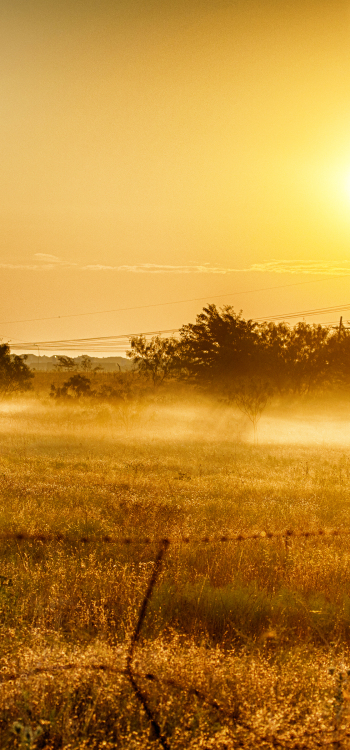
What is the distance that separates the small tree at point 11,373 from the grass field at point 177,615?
2680cm

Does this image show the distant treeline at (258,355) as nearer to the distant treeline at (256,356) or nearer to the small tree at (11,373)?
the distant treeline at (256,356)

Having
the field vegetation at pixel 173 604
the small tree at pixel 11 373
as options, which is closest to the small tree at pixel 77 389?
the small tree at pixel 11 373

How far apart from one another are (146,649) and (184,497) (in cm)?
783

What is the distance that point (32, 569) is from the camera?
6586 millimetres

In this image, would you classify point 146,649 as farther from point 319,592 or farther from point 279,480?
point 279,480

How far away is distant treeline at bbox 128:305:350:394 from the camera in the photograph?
5347cm

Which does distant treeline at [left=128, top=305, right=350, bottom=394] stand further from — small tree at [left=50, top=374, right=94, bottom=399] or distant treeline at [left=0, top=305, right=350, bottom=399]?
small tree at [left=50, top=374, right=94, bottom=399]

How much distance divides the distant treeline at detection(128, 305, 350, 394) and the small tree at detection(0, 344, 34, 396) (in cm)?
1400

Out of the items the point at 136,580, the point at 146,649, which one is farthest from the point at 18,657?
the point at 136,580

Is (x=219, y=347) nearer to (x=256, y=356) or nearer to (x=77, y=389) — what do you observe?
(x=256, y=356)

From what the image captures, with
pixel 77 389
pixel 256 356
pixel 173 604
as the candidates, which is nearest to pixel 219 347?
pixel 256 356

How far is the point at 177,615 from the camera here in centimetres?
564

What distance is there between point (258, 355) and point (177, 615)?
49560 millimetres

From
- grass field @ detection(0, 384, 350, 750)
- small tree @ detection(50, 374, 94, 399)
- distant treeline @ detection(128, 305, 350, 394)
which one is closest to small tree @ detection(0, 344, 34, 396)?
small tree @ detection(50, 374, 94, 399)
